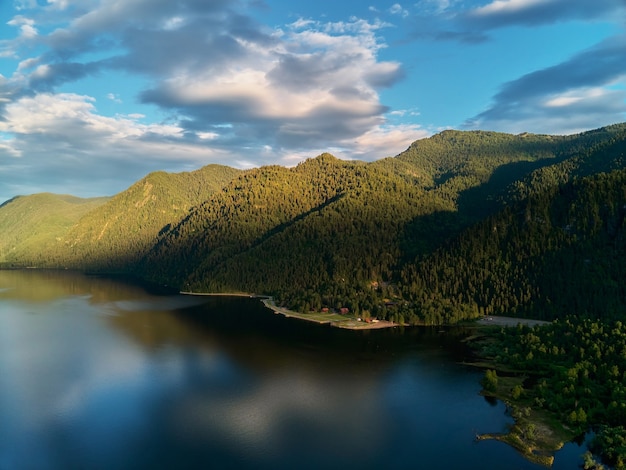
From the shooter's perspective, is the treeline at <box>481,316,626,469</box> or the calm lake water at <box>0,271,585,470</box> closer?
the calm lake water at <box>0,271,585,470</box>

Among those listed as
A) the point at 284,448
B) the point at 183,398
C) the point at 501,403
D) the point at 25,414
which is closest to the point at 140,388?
the point at 183,398

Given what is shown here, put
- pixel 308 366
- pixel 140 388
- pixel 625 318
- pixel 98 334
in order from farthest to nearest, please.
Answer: pixel 98 334 → pixel 625 318 → pixel 308 366 → pixel 140 388

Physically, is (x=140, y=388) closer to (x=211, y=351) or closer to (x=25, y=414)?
(x=25, y=414)

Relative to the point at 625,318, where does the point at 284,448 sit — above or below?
below

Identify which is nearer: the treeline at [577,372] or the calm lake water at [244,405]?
the calm lake water at [244,405]

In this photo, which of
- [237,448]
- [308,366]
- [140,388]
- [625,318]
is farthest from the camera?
[625,318]

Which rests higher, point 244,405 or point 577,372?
point 577,372

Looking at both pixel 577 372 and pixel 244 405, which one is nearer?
pixel 244 405

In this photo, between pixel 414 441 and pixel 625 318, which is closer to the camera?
pixel 414 441
